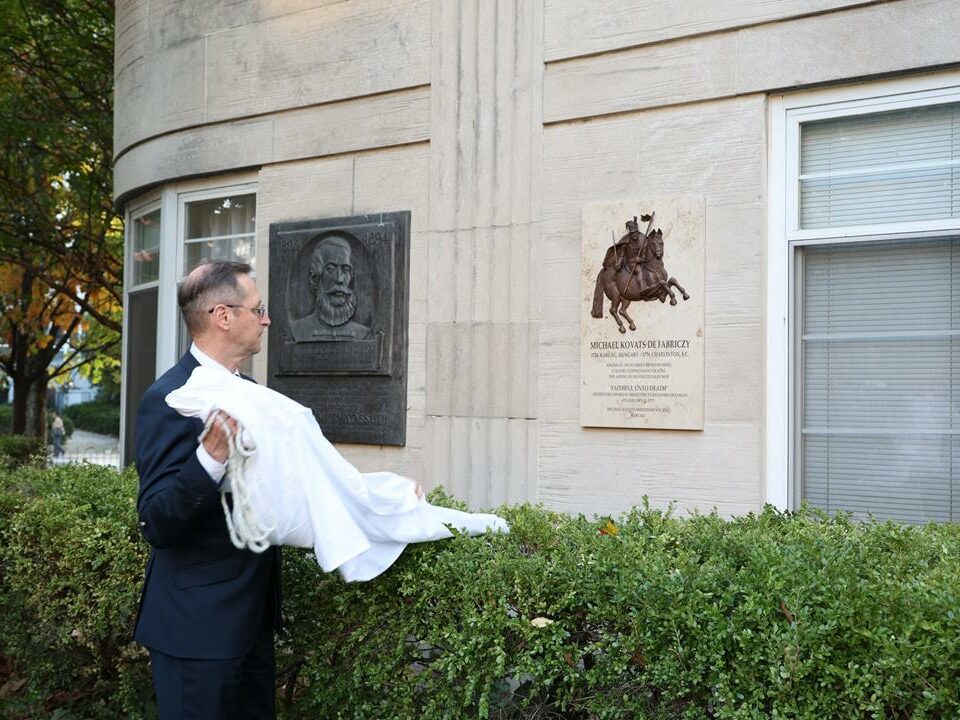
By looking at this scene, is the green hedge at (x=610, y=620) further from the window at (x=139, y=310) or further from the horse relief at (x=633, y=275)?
the window at (x=139, y=310)

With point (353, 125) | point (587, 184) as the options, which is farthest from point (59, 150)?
point (587, 184)

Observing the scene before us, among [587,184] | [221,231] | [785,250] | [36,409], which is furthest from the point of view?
[36,409]

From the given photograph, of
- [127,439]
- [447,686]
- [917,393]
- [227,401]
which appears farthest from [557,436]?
[127,439]

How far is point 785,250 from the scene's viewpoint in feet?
19.7

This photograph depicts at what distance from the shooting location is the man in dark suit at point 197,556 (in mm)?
3240

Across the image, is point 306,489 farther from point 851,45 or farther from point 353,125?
point 353,125

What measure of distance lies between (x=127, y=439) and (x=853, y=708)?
826 centimetres

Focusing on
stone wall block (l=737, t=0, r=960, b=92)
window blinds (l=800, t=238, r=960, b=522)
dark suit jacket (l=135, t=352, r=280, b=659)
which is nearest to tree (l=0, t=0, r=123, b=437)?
stone wall block (l=737, t=0, r=960, b=92)

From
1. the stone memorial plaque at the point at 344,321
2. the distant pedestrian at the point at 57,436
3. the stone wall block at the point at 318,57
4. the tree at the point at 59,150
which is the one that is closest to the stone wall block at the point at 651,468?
the stone memorial plaque at the point at 344,321

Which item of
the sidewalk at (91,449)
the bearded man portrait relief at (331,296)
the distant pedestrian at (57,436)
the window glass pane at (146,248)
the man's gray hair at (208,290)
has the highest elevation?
the window glass pane at (146,248)

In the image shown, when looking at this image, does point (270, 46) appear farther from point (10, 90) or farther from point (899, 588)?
point (10, 90)

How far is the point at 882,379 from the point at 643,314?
135cm

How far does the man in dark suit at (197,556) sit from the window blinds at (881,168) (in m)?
3.71

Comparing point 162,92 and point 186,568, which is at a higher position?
point 162,92
